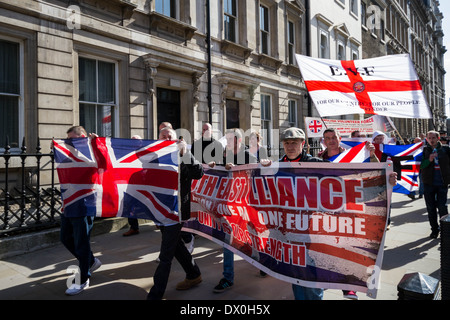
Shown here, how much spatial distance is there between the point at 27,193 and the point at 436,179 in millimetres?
8200

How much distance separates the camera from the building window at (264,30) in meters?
14.7

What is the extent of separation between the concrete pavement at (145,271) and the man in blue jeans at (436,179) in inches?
17.0

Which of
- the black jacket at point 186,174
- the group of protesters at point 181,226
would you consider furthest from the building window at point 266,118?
the black jacket at point 186,174

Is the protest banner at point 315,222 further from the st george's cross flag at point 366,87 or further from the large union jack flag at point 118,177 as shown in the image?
the st george's cross flag at point 366,87

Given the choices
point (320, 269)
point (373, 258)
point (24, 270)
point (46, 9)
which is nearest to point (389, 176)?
point (373, 258)

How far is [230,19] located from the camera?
13.1 meters

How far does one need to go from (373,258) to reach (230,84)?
421 inches

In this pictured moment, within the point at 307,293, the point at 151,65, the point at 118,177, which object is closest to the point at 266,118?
the point at 151,65

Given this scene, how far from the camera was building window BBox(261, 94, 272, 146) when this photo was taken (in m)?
14.9

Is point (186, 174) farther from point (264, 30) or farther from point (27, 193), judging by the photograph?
point (264, 30)

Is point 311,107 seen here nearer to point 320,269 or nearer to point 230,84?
point 230,84

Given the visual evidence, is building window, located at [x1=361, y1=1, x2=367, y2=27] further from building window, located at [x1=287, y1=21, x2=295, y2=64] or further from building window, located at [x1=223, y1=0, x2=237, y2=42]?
building window, located at [x1=223, y1=0, x2=237, y2=42]

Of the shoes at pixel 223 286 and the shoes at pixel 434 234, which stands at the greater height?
the shoes at pixel 434 234

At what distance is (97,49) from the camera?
845 cm
